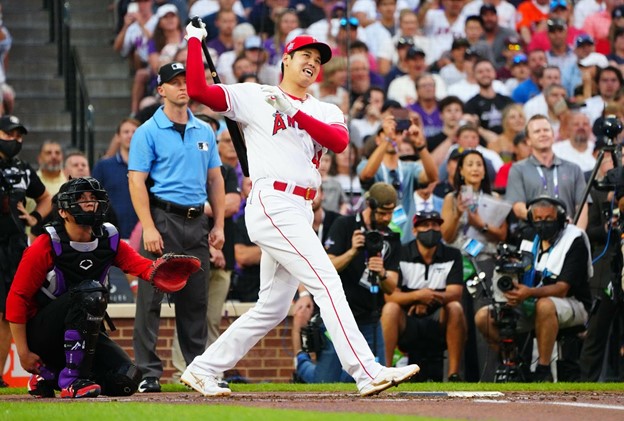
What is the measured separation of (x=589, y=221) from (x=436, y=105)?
3662 mm

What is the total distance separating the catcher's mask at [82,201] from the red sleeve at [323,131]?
1.44 metres

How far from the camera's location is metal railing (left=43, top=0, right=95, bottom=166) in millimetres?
15656

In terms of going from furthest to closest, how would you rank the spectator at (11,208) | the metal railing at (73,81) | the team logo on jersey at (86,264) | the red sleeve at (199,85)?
the metal railing at (73,81) → the spectator at (11,208) → the team logo on jersey at (86,264) → the red sleeve at (199,85)

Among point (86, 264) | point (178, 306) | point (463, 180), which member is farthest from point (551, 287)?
point (86, 264)

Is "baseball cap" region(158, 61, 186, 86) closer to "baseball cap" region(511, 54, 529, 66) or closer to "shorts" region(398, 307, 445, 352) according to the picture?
"shorts" region(398, 307, 445, 352)

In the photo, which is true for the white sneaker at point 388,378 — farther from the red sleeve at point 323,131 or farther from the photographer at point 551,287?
the photographer at point 551,287

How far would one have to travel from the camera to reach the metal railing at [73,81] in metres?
15.7

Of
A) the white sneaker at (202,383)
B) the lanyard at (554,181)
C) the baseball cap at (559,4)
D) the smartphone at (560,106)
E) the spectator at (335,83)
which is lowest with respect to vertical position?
the white sneaker at (202,383)

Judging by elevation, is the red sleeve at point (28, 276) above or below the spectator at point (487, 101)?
below

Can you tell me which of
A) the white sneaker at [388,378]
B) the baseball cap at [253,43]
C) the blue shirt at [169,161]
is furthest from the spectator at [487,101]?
the white sneaker at [388,378]

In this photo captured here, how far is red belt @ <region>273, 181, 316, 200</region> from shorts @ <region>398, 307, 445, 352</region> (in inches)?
146

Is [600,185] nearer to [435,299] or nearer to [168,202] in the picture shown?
[435,299]

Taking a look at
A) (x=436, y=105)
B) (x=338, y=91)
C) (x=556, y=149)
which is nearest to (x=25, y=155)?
(x=338, y=91)

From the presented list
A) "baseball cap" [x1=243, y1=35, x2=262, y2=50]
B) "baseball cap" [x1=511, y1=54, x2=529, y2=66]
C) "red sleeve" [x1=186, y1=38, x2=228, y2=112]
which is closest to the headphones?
"red sleeve" [x1=186, y1=38, x2=228, y2=112]
